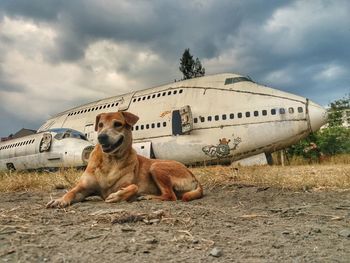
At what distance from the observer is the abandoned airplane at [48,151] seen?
59.1 ft

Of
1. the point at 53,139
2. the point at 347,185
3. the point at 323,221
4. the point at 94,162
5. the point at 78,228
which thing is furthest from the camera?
the point at 53,139

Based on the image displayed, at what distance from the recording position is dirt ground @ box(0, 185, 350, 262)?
2564 millimetres

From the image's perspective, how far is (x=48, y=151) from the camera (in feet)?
65.1

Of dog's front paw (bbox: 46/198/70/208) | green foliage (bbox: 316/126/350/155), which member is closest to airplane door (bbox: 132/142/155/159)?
green foliage (bbox: 316/126/350/155)

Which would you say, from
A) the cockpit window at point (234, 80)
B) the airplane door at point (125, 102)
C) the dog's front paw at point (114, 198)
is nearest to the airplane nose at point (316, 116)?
the cockpit window at point (234, 80)

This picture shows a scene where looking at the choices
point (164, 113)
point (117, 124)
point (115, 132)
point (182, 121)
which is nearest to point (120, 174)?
point (115, 132)

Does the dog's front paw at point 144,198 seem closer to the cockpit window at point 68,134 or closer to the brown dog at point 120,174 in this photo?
the brown dog at point 120,174

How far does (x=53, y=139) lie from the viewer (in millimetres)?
20109

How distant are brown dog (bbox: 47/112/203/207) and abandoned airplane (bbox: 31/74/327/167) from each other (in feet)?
46.1

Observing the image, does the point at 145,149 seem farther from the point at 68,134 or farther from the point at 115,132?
the point at 115,132

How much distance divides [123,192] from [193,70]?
36.3 meters

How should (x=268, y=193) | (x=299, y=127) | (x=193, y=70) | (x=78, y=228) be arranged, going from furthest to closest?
(x=193, y=70) → (x=299, y=127) → (x=268, y=193) → (x=78, y=228)

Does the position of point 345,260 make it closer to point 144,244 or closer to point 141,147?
point 144,244

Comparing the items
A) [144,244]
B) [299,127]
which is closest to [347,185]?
[144,244]
